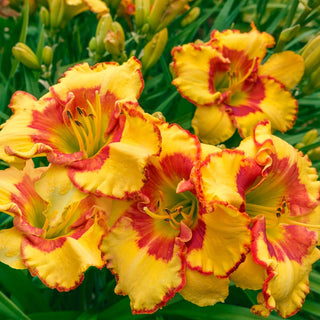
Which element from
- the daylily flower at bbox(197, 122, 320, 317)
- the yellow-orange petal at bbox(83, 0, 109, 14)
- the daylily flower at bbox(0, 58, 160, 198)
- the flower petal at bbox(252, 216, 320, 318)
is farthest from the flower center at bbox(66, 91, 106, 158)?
the yellow-orange petal at bbox(83, 0, 109, 14)

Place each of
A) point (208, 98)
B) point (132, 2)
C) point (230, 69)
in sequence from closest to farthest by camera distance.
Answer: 1. point (208, 98)
2. point (230, 69)
3. point (132, 2)

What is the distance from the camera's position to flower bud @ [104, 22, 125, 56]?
963 mm

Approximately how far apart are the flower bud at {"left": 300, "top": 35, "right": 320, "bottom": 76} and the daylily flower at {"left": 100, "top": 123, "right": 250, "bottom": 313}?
0.49 m

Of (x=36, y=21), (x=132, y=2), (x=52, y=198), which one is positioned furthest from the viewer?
(x=36, y=21)

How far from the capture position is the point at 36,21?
148 centimetres

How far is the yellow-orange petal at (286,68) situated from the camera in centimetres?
100

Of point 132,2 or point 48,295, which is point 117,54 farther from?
→ point 48,295

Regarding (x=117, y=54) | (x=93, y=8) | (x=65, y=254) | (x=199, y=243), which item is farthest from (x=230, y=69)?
(x=65, y=254)

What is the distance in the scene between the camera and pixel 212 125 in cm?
90

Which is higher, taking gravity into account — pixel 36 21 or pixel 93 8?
pixel 93 8

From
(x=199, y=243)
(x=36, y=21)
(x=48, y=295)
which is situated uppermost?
(x=199, y=243)

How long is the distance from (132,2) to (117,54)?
40 centimetres

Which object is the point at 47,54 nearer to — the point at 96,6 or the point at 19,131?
the point at 96,6

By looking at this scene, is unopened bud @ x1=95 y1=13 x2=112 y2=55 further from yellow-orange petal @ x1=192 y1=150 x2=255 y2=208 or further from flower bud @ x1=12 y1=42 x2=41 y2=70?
yellow-orange petal @ x1=192 y1=150 x2=255 y2=208
